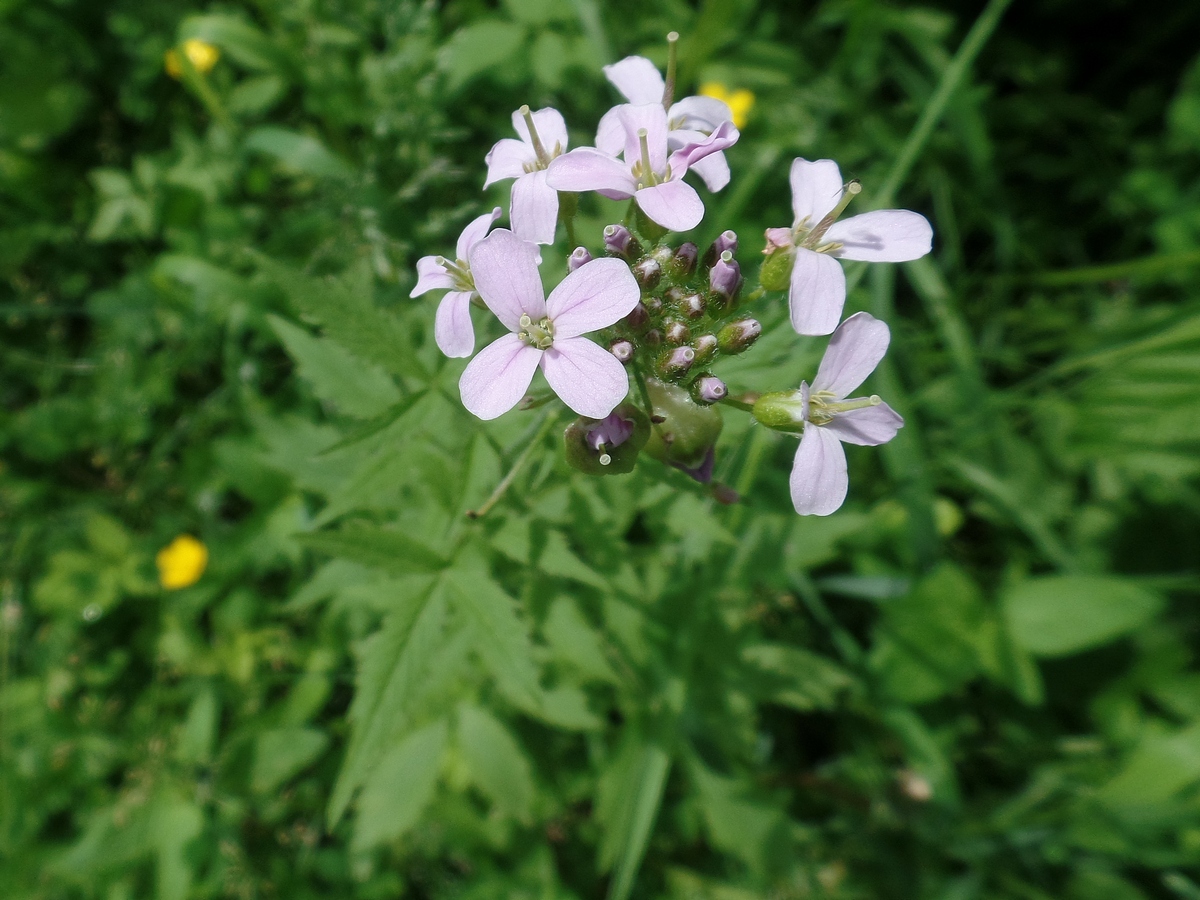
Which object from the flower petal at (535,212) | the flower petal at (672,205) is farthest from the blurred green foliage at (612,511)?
the flower petal at (672,205)

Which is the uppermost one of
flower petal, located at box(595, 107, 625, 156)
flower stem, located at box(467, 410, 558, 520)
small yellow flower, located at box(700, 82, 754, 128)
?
small yellow flower, located at box(700, 82, 754, 128)

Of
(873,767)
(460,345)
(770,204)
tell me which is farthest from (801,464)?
(770,204)

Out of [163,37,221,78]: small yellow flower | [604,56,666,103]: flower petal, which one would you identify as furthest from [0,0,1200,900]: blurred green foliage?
[604,56,666,103]: flower petal

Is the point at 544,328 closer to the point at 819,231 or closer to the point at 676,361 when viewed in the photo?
the point at 676,361

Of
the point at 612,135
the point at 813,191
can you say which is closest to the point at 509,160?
the point at 612,135

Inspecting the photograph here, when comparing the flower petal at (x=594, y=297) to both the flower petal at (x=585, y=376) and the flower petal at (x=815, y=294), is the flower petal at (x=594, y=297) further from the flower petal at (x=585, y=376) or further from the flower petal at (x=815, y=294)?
the flower petal at (x=815, y=294)

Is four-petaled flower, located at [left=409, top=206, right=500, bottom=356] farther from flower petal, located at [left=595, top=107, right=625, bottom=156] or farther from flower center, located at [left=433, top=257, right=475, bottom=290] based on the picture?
flower petal, located at [left=595, top=107, right=625, bottom=156]

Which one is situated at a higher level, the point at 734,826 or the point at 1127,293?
the point at 1127,293

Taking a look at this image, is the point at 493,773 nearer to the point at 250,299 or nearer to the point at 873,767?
the point at 873,767
